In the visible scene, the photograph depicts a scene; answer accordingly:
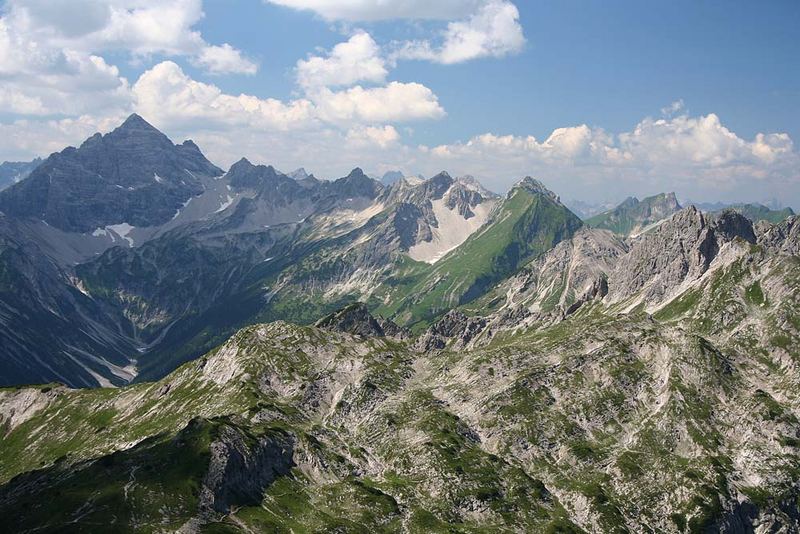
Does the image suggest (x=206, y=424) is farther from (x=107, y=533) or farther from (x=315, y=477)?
(x=107, y=533)

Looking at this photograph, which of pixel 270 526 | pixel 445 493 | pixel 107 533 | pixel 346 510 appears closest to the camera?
pixel 107 533

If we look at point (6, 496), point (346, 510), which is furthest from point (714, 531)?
point (6, 496)

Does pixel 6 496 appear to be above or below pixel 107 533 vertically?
below

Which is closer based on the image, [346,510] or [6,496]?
[346,510]

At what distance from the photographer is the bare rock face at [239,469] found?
552ft

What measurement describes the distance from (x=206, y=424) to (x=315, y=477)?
122ft

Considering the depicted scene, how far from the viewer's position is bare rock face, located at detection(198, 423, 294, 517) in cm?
16838

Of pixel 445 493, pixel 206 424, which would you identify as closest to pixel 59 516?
pixel 206 424

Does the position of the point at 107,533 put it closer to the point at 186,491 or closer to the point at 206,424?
the point at 186,491

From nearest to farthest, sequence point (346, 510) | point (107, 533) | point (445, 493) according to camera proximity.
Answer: point (107, 533), point (346, 510), point (445, 493)

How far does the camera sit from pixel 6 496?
19612cm

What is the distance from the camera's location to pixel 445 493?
640 feet

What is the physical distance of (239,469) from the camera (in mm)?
180250

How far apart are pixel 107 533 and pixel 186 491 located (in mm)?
23870
